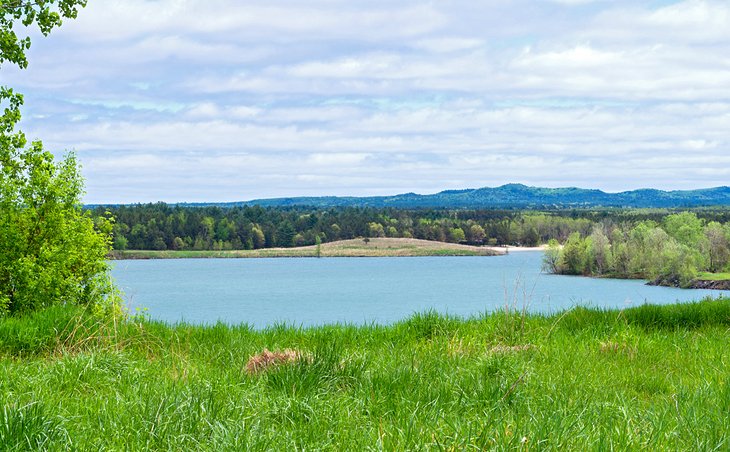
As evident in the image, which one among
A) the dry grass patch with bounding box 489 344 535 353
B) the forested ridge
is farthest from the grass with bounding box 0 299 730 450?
the forested ridge

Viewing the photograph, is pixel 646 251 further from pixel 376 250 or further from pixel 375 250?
pixel 376 250

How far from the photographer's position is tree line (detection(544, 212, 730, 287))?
335 feet

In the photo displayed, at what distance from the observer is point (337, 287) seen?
93.1m

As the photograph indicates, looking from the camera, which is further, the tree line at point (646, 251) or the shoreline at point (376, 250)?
the shoreline at point (376, 250)

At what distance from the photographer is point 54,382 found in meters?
5.59

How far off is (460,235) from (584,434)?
150 meters

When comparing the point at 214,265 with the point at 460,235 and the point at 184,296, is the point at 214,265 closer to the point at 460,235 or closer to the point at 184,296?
the point at 460,235

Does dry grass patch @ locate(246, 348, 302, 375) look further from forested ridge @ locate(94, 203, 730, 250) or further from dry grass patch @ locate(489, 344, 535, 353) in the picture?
forested ridge @ locate(94, 203, 730, 250)

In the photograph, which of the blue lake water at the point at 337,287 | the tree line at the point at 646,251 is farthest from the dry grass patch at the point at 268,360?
the tree line at the point at 646,251

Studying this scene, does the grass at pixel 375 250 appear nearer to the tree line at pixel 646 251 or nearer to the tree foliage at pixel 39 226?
the tree line at pixel 646 251

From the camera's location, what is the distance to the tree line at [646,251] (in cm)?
10200

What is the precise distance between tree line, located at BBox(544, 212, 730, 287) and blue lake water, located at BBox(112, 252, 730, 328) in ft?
15.9

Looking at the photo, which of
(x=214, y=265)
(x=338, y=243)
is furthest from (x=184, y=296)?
(x=338, y=243)

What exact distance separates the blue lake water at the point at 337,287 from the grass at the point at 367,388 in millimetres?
26251
